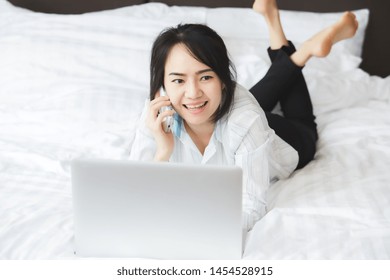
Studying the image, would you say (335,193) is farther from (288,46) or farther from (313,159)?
(288,46)

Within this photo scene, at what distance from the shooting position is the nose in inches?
56.6

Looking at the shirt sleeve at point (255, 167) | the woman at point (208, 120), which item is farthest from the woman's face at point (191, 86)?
the shirt sleeve at point (255, 167)

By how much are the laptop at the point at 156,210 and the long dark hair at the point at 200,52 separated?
378 mm

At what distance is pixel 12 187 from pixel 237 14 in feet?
3.87

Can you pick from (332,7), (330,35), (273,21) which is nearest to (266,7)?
(273,21)

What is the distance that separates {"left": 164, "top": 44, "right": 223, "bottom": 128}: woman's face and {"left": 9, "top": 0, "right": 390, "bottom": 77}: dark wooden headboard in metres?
1.07

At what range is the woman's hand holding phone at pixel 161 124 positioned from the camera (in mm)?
1500

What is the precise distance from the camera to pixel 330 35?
186cm

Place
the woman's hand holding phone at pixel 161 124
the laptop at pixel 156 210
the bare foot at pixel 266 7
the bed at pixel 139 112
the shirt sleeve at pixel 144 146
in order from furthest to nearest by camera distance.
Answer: the bare foot at pixel 266 7, the shirt sleeve at pixel 144 146, the woman's hand holding phone at pixel 161 124, the bed at pixel 139 112, the laptop at pixel 156 210

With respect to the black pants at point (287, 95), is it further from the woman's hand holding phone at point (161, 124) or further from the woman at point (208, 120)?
the woman's hand holding phone at point (161, 124)

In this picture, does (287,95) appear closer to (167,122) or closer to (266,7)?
(266,7)

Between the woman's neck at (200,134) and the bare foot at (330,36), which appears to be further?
the bare foot at (330,36)

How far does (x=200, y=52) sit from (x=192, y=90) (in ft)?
0.31

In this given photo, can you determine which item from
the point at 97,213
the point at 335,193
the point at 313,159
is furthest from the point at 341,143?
the point at 97,213
